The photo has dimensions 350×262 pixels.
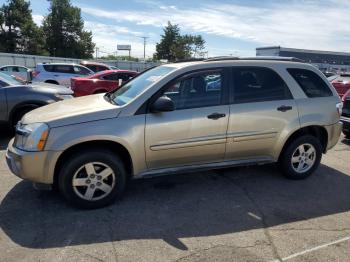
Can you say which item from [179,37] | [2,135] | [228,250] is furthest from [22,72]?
[179,37]

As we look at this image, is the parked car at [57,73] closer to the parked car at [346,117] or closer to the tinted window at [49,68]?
the tinted window at [49,68]

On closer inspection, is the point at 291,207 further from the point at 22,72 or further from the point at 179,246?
the point at 22,72

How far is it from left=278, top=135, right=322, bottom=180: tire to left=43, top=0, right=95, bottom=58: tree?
197 feet

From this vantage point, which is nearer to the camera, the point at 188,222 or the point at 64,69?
the point at 188,222

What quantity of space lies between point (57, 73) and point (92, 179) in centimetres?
1428

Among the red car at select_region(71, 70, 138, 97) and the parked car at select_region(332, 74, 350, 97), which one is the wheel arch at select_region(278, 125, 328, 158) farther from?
the parked car at select_region(332, 74, 350, 97)

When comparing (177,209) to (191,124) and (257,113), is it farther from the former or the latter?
(257,113)

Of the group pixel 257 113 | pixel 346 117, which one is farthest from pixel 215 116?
pixel 346 117

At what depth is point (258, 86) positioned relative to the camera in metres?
5.04

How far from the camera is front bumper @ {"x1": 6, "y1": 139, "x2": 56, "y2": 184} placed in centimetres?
400

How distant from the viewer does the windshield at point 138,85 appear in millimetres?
4613

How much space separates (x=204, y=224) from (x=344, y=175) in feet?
10.1

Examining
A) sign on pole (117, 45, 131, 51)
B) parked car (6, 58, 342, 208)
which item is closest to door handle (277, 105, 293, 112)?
parked car (6, 58, 342, 208)

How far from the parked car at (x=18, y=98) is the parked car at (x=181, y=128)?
274cm
